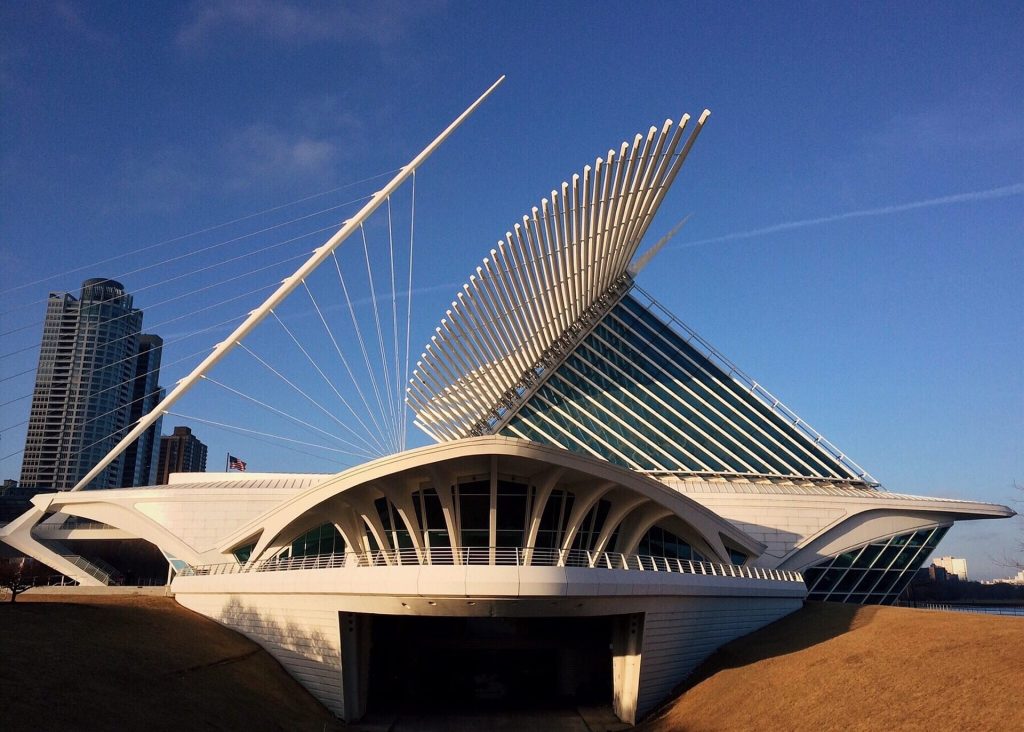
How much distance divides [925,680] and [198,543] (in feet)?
120

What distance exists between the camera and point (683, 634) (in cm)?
2991

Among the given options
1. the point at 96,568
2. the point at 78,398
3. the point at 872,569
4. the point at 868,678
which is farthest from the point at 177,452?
the point at 868,678

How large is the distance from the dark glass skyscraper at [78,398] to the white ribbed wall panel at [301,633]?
424ft

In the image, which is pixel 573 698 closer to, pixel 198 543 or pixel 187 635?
pixel 187 635

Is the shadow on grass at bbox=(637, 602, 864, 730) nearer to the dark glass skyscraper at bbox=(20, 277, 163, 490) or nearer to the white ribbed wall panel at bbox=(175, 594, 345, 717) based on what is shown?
the white ribbed wall panel at bbox=(175, 594, 345, 717)

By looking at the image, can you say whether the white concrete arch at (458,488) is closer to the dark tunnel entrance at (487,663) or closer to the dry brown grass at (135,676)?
A: the dark tunnel entrance at (487,663)

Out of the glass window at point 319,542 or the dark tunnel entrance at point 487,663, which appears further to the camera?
the glass window at point 319,542

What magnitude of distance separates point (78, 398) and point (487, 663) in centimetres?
13770

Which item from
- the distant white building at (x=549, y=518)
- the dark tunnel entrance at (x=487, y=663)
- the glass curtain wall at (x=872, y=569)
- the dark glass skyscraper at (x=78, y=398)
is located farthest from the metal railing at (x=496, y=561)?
the dark glass skyscraper at (x=78, y=398)

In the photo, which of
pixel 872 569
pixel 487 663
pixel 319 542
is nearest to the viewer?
pixel 319 542

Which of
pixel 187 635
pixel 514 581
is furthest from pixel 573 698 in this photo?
pixel 187 635

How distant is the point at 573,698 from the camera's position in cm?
3406

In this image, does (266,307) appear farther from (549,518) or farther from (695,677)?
(695,677)

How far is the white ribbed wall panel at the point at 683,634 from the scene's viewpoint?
1115 inches
